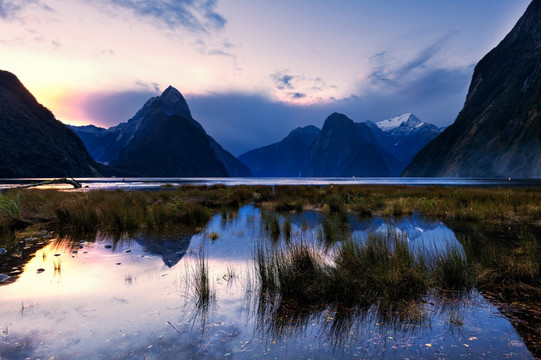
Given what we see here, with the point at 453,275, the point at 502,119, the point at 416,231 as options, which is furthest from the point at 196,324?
the point at 502,119

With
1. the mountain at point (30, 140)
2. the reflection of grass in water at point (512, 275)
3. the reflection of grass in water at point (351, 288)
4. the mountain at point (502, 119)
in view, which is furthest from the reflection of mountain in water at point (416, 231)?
the mountain at point (30, 140)

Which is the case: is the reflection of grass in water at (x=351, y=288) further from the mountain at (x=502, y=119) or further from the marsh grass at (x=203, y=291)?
the mountain at (x=502, y=119)

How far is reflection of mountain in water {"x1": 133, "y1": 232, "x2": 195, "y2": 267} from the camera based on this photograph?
8.59 m

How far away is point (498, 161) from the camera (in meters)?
119

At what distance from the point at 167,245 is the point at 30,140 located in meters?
145

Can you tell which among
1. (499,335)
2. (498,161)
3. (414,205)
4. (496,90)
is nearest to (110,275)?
(499,335)

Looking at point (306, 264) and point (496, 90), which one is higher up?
point (496, 90)

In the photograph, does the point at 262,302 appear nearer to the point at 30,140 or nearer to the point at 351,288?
the point at 351,288

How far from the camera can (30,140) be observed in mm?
119125

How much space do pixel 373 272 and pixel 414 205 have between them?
17809 mm

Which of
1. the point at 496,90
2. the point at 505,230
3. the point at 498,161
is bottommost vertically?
the point at 505,230

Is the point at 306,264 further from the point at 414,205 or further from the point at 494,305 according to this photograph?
the point at 414,205

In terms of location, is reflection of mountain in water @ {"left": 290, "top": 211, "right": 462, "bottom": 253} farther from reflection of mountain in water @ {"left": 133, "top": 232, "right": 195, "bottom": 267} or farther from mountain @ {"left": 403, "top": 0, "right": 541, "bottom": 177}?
mountain @ {"left": 403, "top": 0, "right": 541, "bottom": 177}

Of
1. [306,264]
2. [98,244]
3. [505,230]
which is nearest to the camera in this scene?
[306,264]
